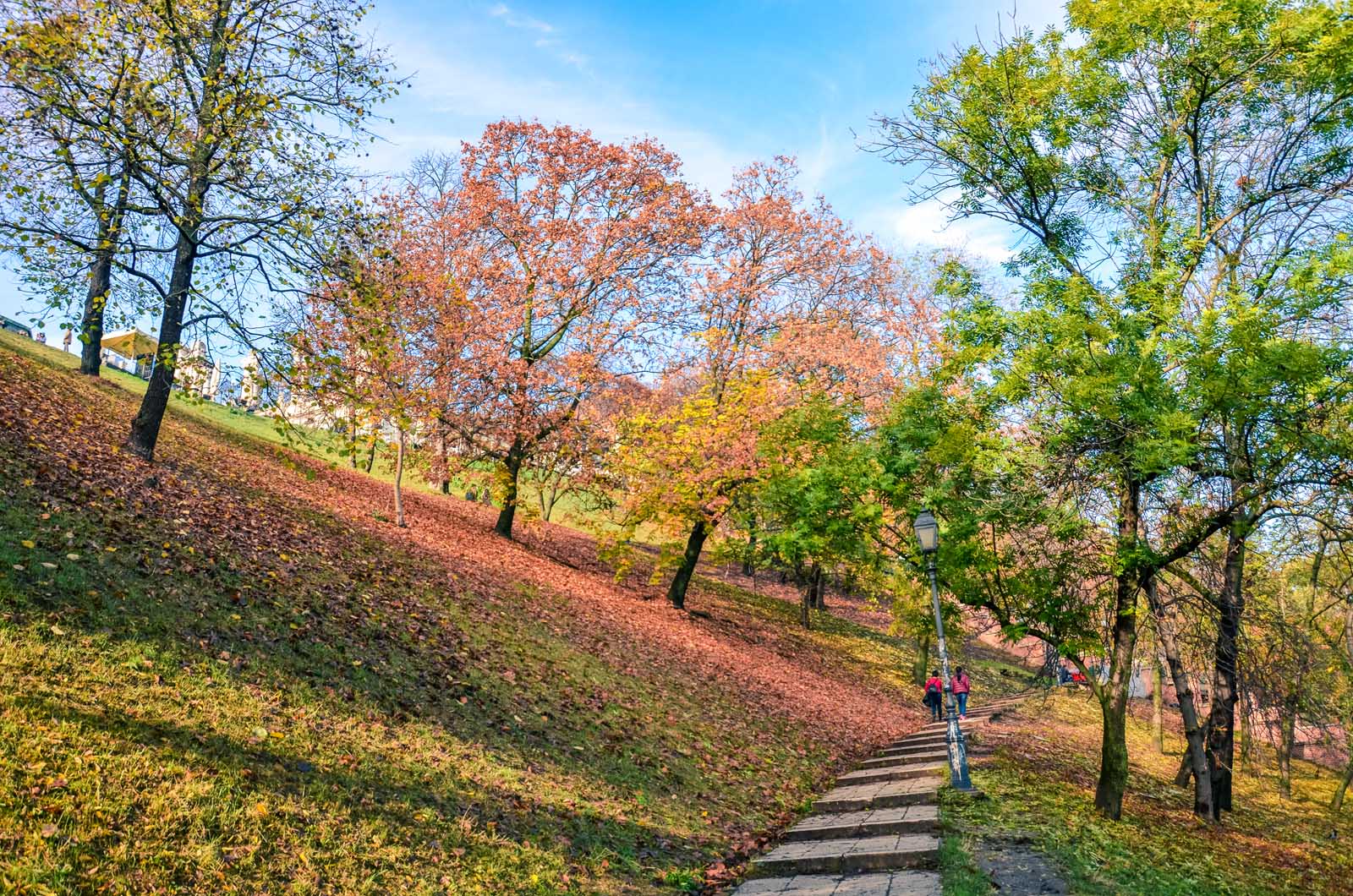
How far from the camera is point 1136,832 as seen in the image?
34.1 ft

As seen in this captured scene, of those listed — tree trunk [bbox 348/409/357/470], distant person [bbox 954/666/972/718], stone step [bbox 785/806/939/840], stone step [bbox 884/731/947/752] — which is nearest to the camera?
stone step [bbox 785/806/939/840]

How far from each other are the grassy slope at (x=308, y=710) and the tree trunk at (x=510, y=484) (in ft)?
14.5

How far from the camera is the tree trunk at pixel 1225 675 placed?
11438mm

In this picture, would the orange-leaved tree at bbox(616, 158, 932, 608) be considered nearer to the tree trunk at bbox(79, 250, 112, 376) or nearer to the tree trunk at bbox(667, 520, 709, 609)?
the tree trunk at bbox(667, 520, 709, 609)

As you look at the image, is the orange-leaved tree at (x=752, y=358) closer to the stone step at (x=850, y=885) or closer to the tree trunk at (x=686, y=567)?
the tree trunk at (x=686, y=567)

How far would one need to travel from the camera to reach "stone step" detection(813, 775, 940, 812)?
10570 millimetres

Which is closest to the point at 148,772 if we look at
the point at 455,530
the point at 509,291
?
the point at 455,530

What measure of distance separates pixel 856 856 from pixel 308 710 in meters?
5.68

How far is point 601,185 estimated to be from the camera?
2216cm

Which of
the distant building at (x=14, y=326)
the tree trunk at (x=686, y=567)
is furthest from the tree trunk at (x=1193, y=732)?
the distant building at (x=14, y=326)

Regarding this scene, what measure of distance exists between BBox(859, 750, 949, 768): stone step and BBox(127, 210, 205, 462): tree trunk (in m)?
13.9

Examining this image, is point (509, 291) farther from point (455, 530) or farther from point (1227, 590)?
point (1227, 590)

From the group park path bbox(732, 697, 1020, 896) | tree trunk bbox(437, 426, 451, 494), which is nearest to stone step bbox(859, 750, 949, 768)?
park path bbox(732, 697, 1020, 896)

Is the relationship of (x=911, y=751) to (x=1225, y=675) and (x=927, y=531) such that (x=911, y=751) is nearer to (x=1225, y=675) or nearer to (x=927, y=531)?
(x=1225, y=675)
